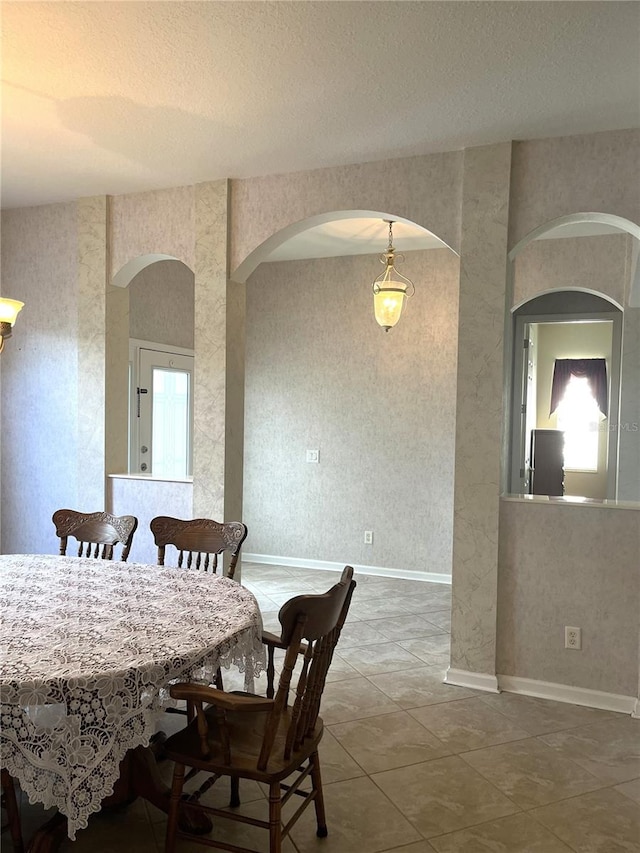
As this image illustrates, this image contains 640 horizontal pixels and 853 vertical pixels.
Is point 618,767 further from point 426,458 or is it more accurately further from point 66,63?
point 66,63

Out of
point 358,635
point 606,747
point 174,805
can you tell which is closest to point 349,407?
point 358,635

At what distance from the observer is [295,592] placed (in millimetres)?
5223

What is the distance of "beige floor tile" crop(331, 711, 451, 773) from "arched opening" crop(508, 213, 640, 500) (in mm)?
2163

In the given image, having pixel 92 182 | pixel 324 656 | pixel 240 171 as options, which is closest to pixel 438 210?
pixel 240 171

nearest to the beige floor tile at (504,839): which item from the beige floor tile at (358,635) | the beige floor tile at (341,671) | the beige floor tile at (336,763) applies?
the beige floor tile at (336,763)

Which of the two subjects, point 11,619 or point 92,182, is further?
point 92,182

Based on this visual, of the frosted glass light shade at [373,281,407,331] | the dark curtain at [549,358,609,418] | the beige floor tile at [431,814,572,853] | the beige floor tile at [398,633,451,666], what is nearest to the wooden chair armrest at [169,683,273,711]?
the beige floor tile at [431,814,572,853]

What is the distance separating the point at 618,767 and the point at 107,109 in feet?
12.1

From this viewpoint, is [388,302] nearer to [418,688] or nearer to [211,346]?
[211,346]

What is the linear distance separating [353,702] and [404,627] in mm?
1265

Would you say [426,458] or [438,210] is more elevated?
[438,210]

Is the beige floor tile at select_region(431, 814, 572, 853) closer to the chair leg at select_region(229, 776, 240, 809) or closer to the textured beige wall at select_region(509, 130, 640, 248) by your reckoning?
the chair leg at select_region(229, 776, 240, 809)

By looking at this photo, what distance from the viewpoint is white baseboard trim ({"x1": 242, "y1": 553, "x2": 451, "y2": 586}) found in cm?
566

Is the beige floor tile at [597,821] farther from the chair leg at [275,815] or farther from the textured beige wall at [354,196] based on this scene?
the textured beige wall at [354,196]
